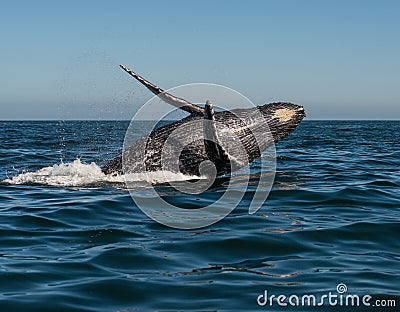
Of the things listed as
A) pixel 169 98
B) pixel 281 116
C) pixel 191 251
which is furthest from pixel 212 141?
pixel 281 116

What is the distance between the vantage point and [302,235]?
9141mm

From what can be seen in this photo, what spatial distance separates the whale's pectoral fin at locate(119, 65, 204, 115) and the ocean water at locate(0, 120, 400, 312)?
1724 mm

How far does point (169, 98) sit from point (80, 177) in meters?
3.33

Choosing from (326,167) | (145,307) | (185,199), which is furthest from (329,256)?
(326,167)

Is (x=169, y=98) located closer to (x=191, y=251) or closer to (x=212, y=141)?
(x=212, y=141)

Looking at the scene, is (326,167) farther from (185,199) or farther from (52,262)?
(52,262)

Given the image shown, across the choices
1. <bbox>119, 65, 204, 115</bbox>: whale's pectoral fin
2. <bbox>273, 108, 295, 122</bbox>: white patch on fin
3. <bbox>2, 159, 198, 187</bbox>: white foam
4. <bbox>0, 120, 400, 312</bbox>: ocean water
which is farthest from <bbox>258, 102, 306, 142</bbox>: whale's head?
<bbox>2, 159, 198, 187</bbox>: white foam

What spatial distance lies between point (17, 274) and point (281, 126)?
8.86 metres

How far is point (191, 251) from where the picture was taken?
817 cm

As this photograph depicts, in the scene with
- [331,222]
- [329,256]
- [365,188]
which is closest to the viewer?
[329,256]

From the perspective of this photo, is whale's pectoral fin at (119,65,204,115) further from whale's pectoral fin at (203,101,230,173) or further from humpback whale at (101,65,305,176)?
whale's pectoral fin at (203,101,230,173)

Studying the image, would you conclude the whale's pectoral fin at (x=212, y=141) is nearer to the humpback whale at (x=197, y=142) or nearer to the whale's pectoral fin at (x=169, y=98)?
the humpback whale at (x=197, y=142)

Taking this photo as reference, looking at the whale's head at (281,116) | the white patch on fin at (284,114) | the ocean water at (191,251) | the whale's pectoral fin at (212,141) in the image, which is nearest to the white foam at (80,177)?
the ocean water at (191,251)

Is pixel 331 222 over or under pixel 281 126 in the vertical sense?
under
